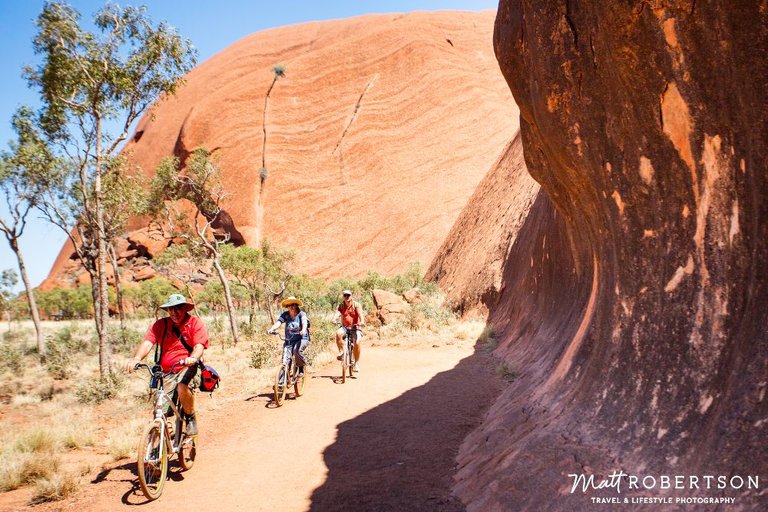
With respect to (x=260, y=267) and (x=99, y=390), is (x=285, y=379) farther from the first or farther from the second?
(x=260, y=267)

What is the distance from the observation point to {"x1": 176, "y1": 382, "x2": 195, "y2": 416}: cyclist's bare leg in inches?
215

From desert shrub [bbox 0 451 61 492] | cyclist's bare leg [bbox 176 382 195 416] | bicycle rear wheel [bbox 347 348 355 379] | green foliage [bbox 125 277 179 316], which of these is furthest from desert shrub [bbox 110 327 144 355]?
cyclist's bare leg [bbox 176 382 195 416]

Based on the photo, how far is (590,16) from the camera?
432cm

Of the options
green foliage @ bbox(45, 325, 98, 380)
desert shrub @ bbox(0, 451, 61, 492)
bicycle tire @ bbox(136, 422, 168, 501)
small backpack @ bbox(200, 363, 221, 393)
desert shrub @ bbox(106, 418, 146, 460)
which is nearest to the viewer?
bicycle tire @ bbox(136, 422, 168, 501)

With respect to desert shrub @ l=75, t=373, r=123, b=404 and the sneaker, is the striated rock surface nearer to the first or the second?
desert shrub @ l=75, t=373, r=123, b=404

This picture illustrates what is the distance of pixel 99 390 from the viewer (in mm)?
12203

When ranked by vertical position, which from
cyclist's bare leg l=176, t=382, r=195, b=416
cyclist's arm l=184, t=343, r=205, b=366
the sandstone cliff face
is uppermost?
the sandstone cliff face

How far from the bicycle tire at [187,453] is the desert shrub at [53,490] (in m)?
1.16

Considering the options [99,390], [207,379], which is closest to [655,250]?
[207,379]

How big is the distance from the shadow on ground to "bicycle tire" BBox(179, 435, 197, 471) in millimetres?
1631

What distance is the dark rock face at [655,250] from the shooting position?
308 cm

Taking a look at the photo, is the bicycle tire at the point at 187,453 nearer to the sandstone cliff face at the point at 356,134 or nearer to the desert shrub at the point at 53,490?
the desert shrub at the point at 53,490

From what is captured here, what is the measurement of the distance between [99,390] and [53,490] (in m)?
7.47

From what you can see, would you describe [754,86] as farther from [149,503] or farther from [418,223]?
[418,223]
